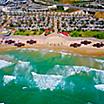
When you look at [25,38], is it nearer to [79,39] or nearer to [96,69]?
[79,39]

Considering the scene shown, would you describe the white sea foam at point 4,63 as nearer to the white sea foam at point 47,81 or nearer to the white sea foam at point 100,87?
the white sea foam at point 47,81

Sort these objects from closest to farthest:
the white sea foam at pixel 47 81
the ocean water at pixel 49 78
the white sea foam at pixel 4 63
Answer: the ocean water at pixel 49 78 < the white sea foam at pixel 47 81 < the white sea foam at pixel 4 63

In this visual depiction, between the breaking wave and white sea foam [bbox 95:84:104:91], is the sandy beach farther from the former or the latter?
white sea foam [bbox 95:84:104:91]

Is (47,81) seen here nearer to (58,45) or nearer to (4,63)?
(4,63)

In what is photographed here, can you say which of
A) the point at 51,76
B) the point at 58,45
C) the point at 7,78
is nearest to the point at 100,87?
the point at 51,76

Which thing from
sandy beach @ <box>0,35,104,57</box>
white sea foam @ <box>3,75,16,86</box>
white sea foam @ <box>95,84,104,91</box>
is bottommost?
white sea foam @ <box>95,84,104,91</box>

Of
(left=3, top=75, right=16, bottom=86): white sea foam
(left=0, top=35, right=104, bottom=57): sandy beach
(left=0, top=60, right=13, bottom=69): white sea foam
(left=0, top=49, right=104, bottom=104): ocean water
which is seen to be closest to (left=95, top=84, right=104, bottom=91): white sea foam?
(left=0, top=49, right=104, bottom=104): ocean water

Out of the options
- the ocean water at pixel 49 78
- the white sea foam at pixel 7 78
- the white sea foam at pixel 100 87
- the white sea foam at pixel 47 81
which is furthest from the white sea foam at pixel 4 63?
the white sea foam at pixel 100 87

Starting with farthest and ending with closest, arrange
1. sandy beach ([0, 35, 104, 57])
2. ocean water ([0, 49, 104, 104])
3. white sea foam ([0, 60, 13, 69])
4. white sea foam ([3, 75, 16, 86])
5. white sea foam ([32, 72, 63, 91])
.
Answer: sandy beach ([0, 35, 104, 57]) → white sea foam ([0, 60, 13, 69]) → white sea foam ([3, 75, 16, 86]) → white sea foam ([32, 72, 63, 91]) → ocean water ([0, 49, 104, 104])
